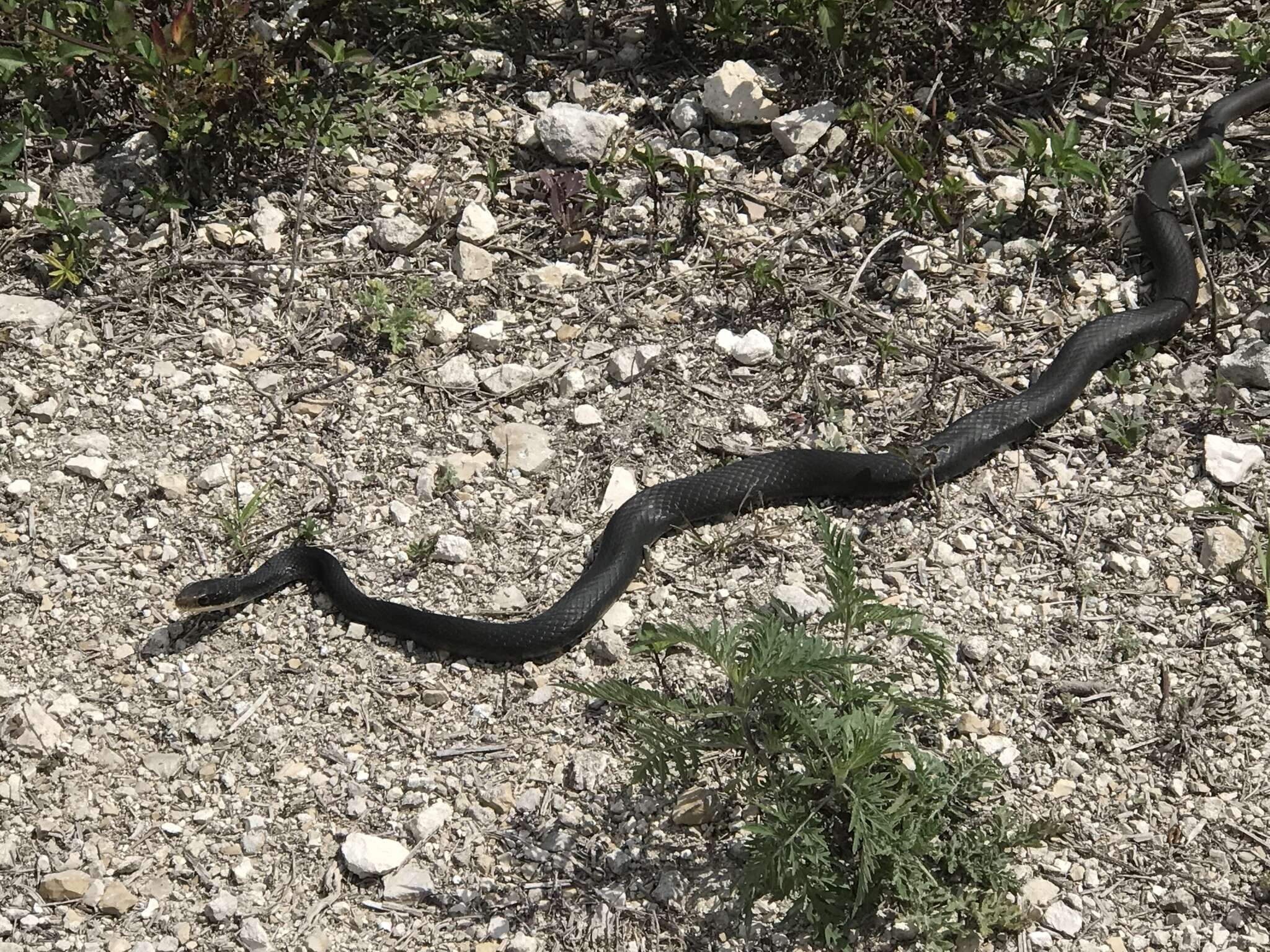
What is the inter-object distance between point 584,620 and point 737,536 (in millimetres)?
672

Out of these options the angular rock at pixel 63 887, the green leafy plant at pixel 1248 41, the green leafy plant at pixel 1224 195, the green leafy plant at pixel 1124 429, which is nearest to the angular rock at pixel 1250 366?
the green leafy plant at pixel 1124 429

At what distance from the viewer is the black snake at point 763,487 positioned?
12.6ft

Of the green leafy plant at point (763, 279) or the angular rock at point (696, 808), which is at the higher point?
the green leafy plant at point (763, 279)

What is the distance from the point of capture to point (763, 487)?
423 centimetres

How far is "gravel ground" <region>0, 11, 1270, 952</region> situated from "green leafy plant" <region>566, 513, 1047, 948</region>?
0.20 m

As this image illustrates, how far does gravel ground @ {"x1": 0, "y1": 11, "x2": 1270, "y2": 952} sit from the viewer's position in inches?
131

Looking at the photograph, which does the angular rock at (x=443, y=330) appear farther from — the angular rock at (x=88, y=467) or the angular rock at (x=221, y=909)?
the angular rock at (x=221, y=909)

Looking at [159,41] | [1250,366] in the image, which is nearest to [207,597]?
[159,41]

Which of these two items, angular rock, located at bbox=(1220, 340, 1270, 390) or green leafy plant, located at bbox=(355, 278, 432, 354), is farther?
green leafy plant, located at bbox=(355, 278, 432, 354)

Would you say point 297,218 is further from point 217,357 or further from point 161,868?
point 161,868

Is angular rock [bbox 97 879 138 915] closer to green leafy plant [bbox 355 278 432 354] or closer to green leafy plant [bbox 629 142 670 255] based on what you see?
green leafy plant [bbox 355 278 432 354]

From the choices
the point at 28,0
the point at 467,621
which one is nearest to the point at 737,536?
the point at 467,621

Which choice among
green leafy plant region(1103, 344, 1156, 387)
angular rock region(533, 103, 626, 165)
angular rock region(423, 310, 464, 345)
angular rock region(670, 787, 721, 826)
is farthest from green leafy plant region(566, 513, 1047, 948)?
angular rock region(533, 103, 626, 165)

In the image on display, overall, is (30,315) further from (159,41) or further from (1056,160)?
(1056,160)
